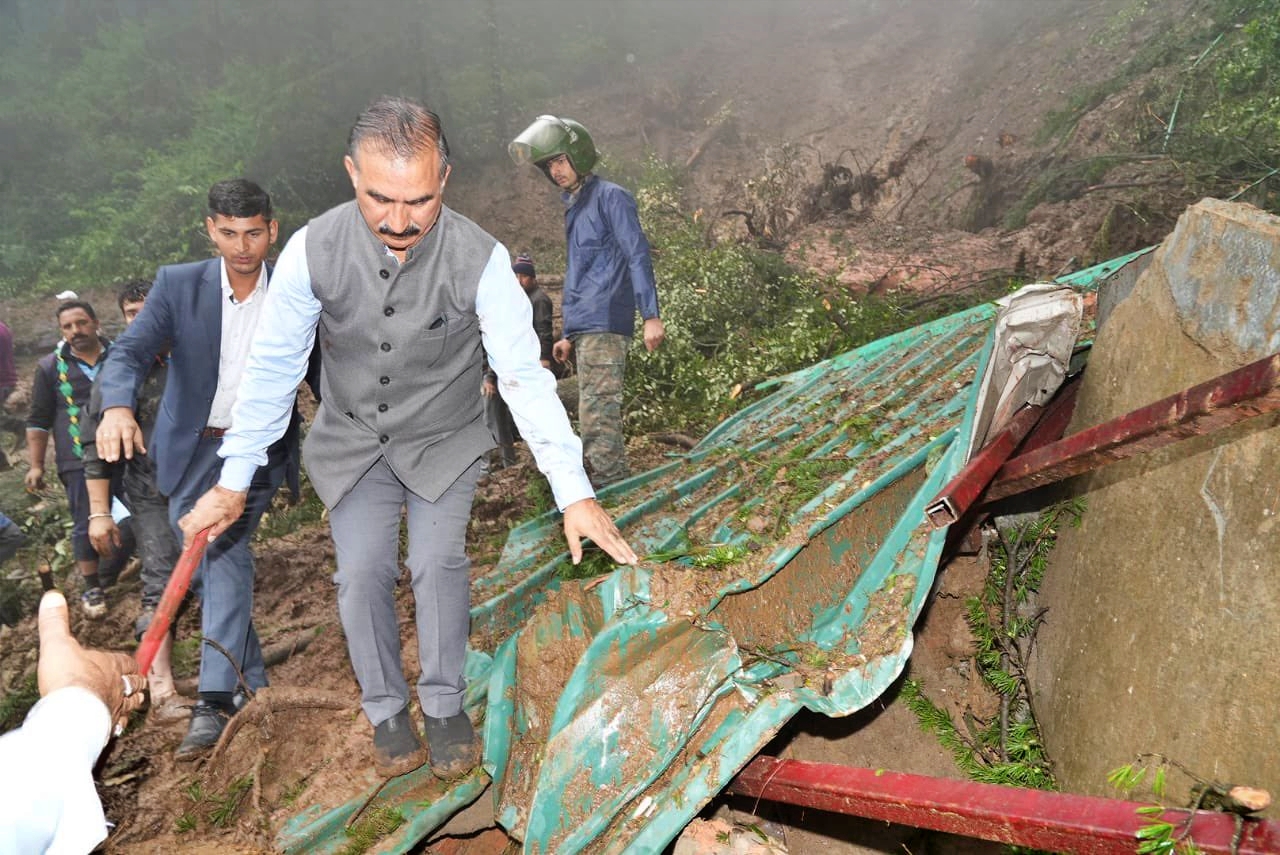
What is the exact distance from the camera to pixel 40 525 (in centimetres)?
702

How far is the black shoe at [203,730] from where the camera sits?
316 cm

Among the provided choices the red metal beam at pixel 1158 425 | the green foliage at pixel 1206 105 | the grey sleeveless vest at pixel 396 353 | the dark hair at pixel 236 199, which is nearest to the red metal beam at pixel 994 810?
the red metal beam at pixel 1158 425

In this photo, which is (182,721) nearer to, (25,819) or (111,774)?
(111,774)

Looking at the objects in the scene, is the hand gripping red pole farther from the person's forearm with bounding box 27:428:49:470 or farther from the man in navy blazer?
the person's forearm with bounding box 27:428:49:470

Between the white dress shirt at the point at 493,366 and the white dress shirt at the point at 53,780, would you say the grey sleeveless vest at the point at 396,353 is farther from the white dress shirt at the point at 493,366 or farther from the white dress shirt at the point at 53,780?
the white dress shirt at the point at 53,780

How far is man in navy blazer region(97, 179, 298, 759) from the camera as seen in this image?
3.27 meters

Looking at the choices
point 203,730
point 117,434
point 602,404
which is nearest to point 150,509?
point 117,434

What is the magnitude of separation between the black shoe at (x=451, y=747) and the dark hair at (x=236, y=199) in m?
2.02

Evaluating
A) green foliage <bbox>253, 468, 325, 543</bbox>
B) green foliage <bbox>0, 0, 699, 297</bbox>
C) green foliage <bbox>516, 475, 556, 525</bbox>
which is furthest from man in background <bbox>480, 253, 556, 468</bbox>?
green foliage <bbox>0, 0, 699, 297</bbox>

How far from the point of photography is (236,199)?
3188mm

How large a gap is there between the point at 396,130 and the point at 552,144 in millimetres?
2662

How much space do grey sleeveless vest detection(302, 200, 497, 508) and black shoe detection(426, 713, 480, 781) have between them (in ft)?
2.41

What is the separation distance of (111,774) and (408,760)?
4.44ft

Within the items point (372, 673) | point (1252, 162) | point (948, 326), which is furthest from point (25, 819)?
point (1252, 162)
